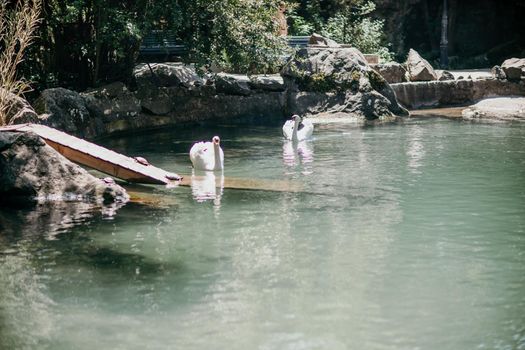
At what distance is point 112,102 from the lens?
1636cm

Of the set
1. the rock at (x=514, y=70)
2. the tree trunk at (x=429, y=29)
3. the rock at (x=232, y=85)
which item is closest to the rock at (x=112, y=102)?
the rock at (x=232, y=85)

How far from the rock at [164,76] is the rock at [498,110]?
20.4 feet

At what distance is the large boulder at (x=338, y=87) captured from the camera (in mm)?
19656

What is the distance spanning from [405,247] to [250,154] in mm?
6370

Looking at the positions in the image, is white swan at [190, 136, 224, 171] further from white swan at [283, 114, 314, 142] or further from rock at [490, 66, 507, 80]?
rock at [490, 66, 507, 80]

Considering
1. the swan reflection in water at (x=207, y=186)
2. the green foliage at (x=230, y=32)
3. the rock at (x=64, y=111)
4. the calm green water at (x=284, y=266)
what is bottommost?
the calm green water at (x=284, y=266)

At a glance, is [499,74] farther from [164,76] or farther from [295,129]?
[164,76]

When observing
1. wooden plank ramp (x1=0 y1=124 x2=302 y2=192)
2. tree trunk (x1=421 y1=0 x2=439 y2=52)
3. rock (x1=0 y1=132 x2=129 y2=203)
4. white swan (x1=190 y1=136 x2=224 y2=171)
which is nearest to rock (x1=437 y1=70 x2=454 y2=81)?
tree trunk (x1=421 y1=0 x2=439 y2=52)

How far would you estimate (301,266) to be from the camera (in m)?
7.37

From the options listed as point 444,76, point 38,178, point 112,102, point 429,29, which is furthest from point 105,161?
point 429,29

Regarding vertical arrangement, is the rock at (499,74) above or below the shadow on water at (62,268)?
above

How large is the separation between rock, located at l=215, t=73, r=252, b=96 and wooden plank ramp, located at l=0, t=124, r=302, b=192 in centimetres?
751

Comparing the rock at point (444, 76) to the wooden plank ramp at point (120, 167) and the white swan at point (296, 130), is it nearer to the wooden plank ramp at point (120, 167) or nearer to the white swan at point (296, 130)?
the white swan at point (296, 130)

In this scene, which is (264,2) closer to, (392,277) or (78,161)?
(78,161)
